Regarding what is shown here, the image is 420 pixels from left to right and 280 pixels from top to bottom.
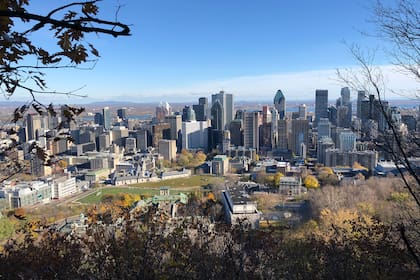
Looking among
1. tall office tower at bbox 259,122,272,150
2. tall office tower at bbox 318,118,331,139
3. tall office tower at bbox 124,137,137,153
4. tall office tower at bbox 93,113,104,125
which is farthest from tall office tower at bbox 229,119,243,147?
tall office tower at bbox 93,113,104,125

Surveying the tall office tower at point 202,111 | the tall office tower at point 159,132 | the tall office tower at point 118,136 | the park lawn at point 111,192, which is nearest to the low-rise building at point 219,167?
the park lawn at point 111,192

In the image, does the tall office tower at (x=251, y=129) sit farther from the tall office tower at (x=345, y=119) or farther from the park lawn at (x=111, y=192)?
the tall office tower at (x=345, y=119)

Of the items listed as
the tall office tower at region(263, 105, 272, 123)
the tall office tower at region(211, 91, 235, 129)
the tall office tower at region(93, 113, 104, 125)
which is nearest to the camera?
the tall office tower at region(263, 105, 272, 123)

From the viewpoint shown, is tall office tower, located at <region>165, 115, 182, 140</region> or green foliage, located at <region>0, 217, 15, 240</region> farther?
tall office tower, located at <region>165, 115, 182, 140</region>

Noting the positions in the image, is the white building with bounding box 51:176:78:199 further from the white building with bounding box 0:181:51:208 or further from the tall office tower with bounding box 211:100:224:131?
the tall office tower with bounding box 211:100:224:131

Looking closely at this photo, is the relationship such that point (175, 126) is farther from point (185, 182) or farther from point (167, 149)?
point (185, 182)
